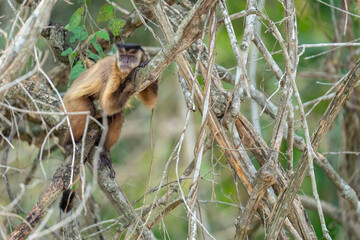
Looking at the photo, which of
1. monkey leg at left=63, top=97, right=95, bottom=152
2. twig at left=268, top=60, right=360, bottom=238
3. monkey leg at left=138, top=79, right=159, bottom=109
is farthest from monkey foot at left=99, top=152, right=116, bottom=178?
twig at left=268, top=60, right=360, bottom=238

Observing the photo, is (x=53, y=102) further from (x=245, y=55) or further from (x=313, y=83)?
(x=313, y=83)

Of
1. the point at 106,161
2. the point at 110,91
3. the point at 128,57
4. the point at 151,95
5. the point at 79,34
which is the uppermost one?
the point at 79,34

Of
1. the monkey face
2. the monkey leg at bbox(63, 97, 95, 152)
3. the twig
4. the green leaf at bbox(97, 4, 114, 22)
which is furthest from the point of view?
the monkey leg at bbox(63, 97, 95, 152)

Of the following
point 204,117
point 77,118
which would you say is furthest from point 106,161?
point 204,117

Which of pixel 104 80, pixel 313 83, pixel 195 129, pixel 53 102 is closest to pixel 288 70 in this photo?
pixel 104 80

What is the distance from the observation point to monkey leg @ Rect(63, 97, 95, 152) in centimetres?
472

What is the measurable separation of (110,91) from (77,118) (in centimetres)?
60

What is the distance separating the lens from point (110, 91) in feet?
14.2

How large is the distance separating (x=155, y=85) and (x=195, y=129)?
3081 mm

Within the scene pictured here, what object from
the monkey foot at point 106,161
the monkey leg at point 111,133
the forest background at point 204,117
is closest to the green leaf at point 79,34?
the forest background at point 204,117

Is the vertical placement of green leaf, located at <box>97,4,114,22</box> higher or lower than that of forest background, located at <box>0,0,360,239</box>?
higher

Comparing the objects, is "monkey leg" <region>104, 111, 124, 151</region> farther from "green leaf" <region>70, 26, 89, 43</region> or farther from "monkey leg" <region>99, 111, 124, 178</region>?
"green leaf" <region>70, 26, 89, 43</region>

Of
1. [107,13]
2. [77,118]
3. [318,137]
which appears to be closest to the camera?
[318,137]

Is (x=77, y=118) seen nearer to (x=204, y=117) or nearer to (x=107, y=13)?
(x=107, y=13)
